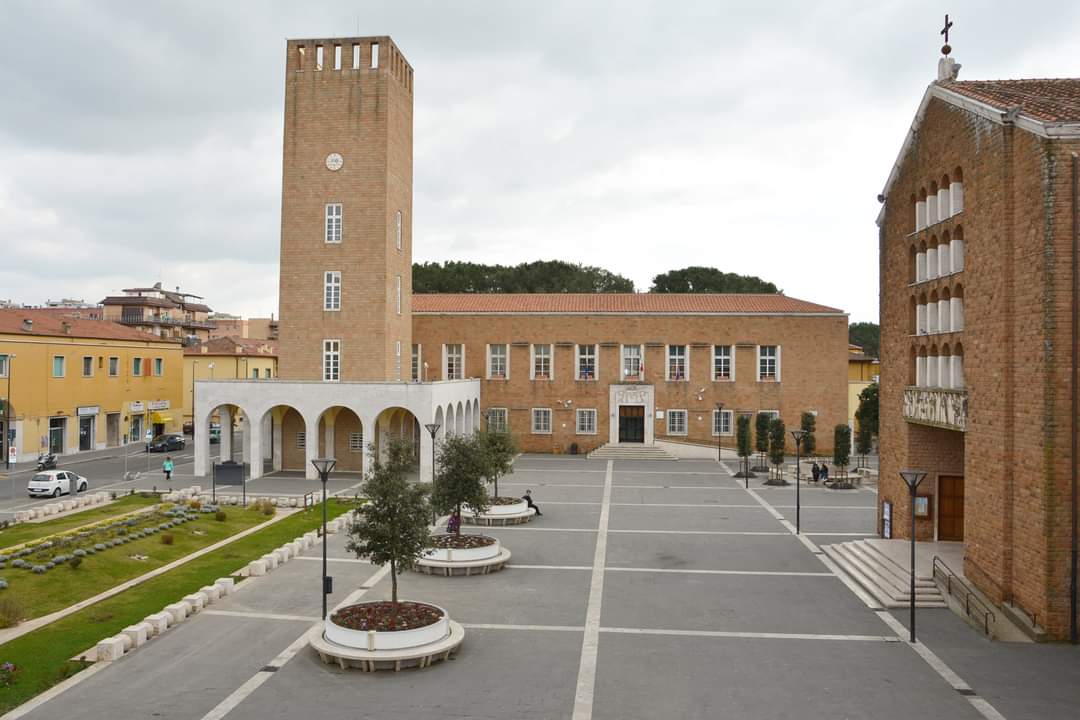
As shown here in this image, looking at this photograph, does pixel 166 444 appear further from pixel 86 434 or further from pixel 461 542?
pixel 461 542

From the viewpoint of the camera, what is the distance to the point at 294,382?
39062 millimetres

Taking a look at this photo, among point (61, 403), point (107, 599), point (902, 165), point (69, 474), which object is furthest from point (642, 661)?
point (61, 403)

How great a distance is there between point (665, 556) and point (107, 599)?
1439 centimetres

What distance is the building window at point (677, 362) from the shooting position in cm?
5028

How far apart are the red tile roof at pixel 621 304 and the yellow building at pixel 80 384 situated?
20.7 metres

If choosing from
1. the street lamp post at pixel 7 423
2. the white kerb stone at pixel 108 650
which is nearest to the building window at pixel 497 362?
the street lamp post at pixel 7 423

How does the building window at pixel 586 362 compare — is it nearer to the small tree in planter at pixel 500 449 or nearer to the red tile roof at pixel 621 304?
the red tile roof at pixel 621 304

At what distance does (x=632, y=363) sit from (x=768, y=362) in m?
8.27

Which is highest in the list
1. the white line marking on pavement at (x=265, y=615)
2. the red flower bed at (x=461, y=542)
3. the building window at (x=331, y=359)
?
the building window at (x=331, y=359)

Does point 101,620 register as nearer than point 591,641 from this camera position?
No

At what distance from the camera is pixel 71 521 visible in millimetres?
27859

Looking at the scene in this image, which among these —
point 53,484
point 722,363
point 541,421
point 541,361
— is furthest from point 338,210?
point 722,363

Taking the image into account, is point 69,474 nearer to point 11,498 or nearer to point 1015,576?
point 11,498

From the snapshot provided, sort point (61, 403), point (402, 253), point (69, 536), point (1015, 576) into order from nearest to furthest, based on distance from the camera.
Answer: point (1015, 576) < point (69, 536) < point (402, 253) < point (61, 403)
